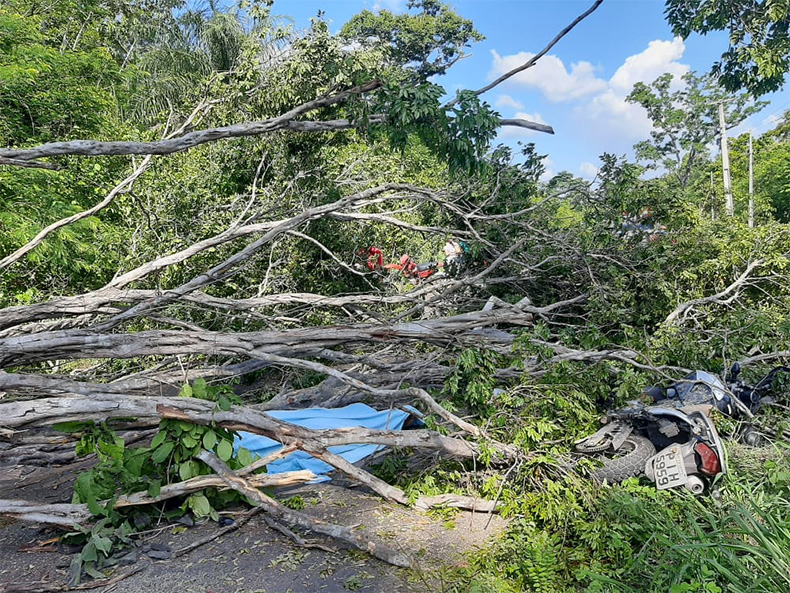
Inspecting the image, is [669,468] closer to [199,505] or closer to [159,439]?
[199,505]

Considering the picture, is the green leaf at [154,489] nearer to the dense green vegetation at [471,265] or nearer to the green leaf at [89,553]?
the dense green vegetation at [471,265]

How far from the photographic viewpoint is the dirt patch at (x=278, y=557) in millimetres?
2912

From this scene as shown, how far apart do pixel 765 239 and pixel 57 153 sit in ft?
22.4

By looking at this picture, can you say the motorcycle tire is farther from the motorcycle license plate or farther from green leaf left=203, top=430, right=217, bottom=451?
green leaf left=203, top=430, right=217, bottom=451

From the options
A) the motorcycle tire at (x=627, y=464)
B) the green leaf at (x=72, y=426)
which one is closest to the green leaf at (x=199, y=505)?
the green leaf at (x=72, y=426)

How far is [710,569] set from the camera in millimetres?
2340

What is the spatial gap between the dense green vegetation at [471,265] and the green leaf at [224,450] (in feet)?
0.06

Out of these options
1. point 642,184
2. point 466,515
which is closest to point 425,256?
point 642,184

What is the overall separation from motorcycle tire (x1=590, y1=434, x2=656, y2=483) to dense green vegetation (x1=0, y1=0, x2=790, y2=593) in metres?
0.14

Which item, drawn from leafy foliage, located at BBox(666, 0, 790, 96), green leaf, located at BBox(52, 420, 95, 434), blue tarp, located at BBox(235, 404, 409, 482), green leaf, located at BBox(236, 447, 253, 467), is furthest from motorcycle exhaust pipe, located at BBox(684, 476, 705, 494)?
leafy foliage, located at BBox(666, 0, 790, 96)

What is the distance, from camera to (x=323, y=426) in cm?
490

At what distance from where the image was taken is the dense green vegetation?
3031 millimetres

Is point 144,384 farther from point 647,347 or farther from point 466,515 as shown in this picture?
point 647,347

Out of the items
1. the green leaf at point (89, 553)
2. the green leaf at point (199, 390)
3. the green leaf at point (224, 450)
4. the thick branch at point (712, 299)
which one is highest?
the thick branch at point (712, 299)
